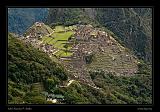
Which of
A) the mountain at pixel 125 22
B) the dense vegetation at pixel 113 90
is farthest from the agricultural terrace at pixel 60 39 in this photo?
the dense vegetation at pixel 113 90

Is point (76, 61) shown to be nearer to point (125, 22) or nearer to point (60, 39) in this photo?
point (60, 39)

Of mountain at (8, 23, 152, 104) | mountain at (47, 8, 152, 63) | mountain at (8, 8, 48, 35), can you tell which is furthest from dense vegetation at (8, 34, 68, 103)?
mountain at (47, 8, 152, 63)

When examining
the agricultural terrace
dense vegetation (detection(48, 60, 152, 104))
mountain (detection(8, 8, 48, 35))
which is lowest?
dense vegetation (detection(48, 60, 152, 104))

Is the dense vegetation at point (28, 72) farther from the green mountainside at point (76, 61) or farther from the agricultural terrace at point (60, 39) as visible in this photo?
the agricultural terrace at point (60, 39)

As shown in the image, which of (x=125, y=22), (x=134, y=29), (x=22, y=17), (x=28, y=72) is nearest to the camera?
(x=28, y=72)

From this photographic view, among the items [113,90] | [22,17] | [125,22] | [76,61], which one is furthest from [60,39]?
[125,22]

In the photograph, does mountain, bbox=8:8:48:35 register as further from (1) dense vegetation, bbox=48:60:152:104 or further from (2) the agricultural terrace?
(1) dense vegetation, bbox=48:60:152:104
